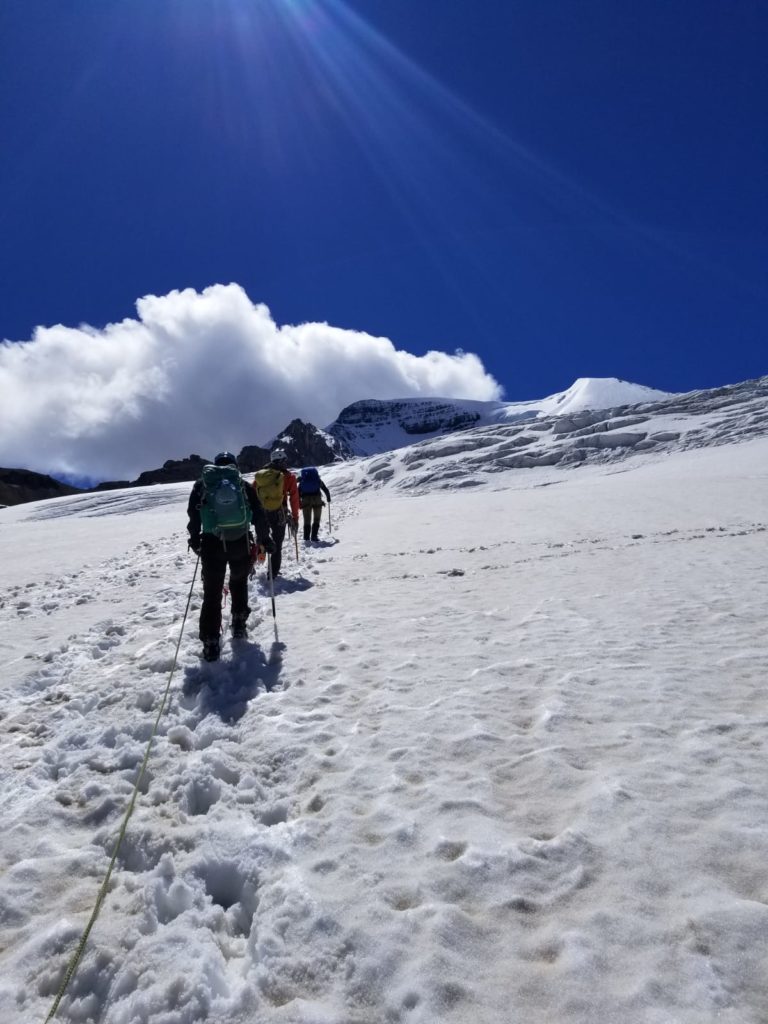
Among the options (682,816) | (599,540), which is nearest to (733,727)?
(682,816)

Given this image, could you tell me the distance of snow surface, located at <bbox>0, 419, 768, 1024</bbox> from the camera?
2.72 m

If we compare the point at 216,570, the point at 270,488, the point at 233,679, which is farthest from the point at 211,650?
the point at 270,488

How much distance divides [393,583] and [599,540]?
23.5 feet

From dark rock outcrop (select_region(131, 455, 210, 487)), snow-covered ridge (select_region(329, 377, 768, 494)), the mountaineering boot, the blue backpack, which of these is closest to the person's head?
the blue backpack

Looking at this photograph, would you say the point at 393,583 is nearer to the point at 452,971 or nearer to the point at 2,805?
the point at 2,805

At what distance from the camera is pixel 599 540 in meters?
15.9

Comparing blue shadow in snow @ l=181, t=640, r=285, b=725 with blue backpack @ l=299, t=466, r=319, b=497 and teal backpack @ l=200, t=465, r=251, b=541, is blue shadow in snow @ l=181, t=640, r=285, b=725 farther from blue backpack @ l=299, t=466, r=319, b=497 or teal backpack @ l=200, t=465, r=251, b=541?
blue backpack @ l=299, t=466, r=319, b=497

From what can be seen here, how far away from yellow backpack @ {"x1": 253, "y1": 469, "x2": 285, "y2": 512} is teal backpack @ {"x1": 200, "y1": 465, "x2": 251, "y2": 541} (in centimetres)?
553

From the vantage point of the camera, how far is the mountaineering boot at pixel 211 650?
23.8 feet

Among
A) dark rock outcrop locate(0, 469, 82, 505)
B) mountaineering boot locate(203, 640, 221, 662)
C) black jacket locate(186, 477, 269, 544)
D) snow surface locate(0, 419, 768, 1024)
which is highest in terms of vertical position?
dark rock outcrop locate(0, 469, 82, 505)

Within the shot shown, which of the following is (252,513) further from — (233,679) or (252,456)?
(252,456)

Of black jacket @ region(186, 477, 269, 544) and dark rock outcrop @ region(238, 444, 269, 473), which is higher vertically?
dark rock outcrop @ region(238, 444, 269, 473)

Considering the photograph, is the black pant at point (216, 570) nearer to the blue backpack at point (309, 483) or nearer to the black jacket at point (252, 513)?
the black jacket at point (252, 513)

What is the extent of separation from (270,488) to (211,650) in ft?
21.1
